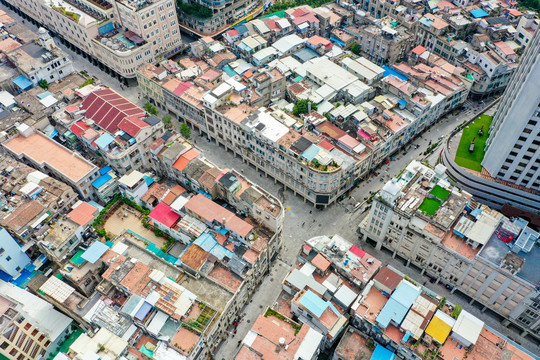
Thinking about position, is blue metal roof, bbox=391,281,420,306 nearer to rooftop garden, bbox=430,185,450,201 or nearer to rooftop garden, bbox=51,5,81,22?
rooftop garden, bbox=430,185,450,201

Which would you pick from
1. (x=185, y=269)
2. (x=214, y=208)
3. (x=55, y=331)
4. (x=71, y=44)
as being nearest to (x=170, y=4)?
(x=71, y=44)

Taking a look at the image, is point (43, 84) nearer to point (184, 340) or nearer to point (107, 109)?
point (107, 109)

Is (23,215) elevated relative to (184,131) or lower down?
elevated

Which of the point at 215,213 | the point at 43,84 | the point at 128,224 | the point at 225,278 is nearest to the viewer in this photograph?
the point at 225,278

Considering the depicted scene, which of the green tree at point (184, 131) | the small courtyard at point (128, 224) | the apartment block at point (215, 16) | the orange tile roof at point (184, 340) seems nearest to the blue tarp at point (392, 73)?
the apartment block at point (215, 16)

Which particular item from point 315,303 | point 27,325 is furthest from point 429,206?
point 27,325
